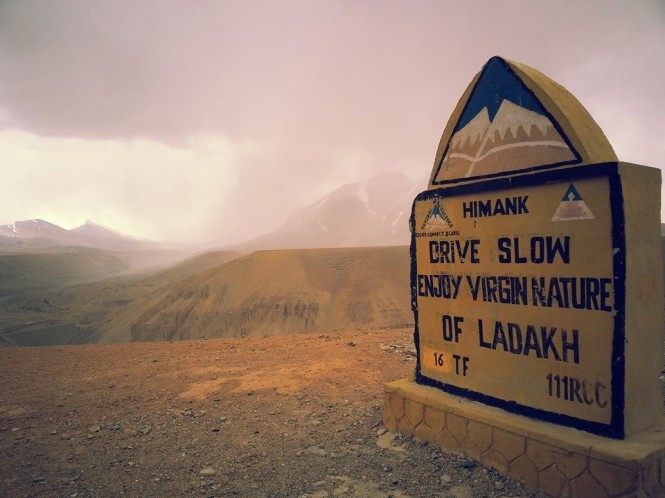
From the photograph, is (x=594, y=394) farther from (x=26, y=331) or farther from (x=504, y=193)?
(x=26, y=331)

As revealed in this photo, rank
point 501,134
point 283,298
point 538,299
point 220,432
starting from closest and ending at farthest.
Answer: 1. point 538,299
2. point 501,134
3. point 220,432
4. point 283,298

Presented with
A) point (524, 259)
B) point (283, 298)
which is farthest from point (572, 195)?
point (283, 298)

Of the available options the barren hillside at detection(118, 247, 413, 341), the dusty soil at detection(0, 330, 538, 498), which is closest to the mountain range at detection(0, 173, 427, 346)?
the barren hillside at detection(118, 247, 413, 341)

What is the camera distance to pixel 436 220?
4.29 meters

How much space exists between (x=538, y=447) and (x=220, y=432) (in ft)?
10.2

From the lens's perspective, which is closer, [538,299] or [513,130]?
[538,299]

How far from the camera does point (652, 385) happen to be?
124 inches

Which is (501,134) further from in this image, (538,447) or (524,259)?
(538,447)

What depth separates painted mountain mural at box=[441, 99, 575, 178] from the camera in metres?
3.41

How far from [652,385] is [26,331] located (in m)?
53.0

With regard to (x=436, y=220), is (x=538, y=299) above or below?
below

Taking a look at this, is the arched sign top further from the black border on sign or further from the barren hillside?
the barren hillside

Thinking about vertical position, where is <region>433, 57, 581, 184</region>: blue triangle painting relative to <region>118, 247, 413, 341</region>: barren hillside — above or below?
above

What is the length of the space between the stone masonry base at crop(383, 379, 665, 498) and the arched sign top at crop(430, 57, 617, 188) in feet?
6.59
